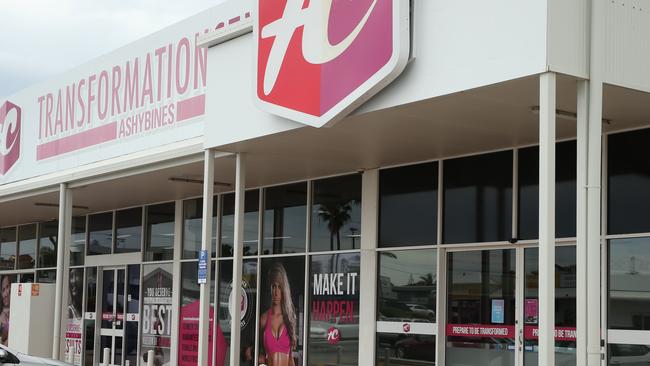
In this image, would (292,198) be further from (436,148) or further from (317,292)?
(436,148)

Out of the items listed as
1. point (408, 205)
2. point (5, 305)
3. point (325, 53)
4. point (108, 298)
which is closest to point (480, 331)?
point (408, 205)

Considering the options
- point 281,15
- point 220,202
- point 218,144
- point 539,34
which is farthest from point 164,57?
point 539,34

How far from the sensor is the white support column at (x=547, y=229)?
823 centimetres

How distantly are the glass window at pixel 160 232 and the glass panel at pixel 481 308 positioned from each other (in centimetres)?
803

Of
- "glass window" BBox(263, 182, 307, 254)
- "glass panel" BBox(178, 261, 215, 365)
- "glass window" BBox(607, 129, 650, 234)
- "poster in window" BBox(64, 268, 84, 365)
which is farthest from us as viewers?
"poster in window" BBox(64, 268, 84, 365)

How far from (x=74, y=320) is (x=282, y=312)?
8452 mm

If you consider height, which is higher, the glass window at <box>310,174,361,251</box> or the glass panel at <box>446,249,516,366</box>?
the glass window at <box>310,174,361,251</box>

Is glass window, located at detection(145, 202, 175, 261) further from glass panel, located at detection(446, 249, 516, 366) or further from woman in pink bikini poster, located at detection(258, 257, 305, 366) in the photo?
glass panel, located at detection(446, 249, 516, 366)

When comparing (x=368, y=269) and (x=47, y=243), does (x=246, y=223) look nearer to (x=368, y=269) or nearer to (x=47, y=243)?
(x=368, y=269)

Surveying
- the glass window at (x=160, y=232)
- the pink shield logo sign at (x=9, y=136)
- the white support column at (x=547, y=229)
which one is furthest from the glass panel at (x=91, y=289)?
the white support column at (x=547, y=229)

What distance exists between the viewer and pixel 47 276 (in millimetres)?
24312

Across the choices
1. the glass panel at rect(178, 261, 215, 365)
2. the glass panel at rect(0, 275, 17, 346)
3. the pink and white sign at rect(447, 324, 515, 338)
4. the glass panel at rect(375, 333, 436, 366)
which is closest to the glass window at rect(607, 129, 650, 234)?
the pink and white sign at rect(447, 324, 515, 338)

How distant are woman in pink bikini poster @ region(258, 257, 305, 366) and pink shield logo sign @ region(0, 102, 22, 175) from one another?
7849 millimetres

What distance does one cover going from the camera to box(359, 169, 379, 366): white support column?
14.5 meters
